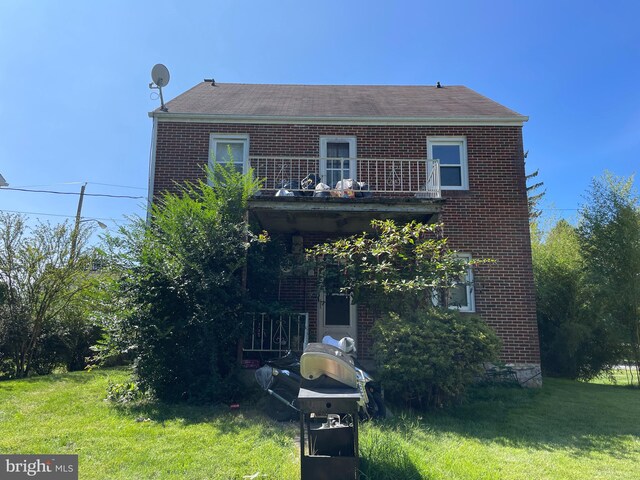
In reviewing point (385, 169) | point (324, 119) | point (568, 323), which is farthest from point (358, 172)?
point (568, 323)

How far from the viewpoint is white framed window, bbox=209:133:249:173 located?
10.2 metres

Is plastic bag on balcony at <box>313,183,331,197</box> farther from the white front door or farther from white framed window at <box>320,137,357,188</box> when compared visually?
the white front door

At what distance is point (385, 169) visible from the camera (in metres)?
9.72

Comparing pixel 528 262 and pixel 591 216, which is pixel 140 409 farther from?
pixel 591 216

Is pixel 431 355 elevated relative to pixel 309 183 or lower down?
lower down

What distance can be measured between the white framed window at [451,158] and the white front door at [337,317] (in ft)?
11.7

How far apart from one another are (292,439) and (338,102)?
9.25 m

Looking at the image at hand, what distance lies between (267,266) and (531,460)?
5.11m

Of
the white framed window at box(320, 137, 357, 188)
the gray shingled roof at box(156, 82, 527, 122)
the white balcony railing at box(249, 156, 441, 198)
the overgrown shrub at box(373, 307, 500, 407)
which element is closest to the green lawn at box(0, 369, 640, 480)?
the overgrown shrub at box(373, 307, 500, 407)

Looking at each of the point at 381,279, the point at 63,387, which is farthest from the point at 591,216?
the point at 63,387

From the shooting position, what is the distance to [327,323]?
9.63 m

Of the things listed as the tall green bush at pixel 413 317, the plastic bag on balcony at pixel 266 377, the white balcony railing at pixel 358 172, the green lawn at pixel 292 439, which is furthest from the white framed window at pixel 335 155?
the green lawn at pixel 292 439

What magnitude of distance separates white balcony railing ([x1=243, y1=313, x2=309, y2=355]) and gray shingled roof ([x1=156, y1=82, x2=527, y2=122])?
5029mm

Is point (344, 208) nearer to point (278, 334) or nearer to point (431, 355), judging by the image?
point (278, 334)
